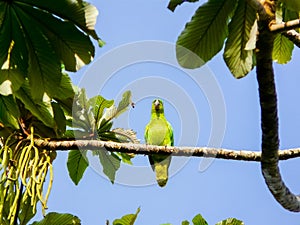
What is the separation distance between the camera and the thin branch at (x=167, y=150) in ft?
11.1

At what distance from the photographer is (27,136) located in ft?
12.4

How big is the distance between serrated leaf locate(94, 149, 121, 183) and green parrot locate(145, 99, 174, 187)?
890mm

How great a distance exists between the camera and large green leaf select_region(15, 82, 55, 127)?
145 inches

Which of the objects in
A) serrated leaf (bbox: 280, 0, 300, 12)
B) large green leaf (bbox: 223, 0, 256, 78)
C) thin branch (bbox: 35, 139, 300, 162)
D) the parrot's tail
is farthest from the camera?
the parrot's tail

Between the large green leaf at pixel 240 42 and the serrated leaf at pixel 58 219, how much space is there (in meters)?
1.29

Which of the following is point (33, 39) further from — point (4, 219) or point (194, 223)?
point (194, 223)

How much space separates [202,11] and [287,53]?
1003mm

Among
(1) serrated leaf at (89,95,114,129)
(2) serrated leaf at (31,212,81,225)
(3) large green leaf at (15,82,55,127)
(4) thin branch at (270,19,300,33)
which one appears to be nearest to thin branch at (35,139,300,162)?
(3) large green leaf at (15,82,55,127)

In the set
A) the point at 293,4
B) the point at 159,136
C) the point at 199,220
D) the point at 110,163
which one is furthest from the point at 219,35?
the point at 159,136

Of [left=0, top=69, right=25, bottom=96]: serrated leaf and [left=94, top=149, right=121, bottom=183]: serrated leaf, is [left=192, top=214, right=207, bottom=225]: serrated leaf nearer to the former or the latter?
[left=94, top=149, right=121, bottom=183]: serrated leaf

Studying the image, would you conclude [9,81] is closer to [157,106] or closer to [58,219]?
[58,219]

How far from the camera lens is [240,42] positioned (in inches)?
124

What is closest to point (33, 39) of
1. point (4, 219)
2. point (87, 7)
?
point (87, 7)

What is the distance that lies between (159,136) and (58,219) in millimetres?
2209
